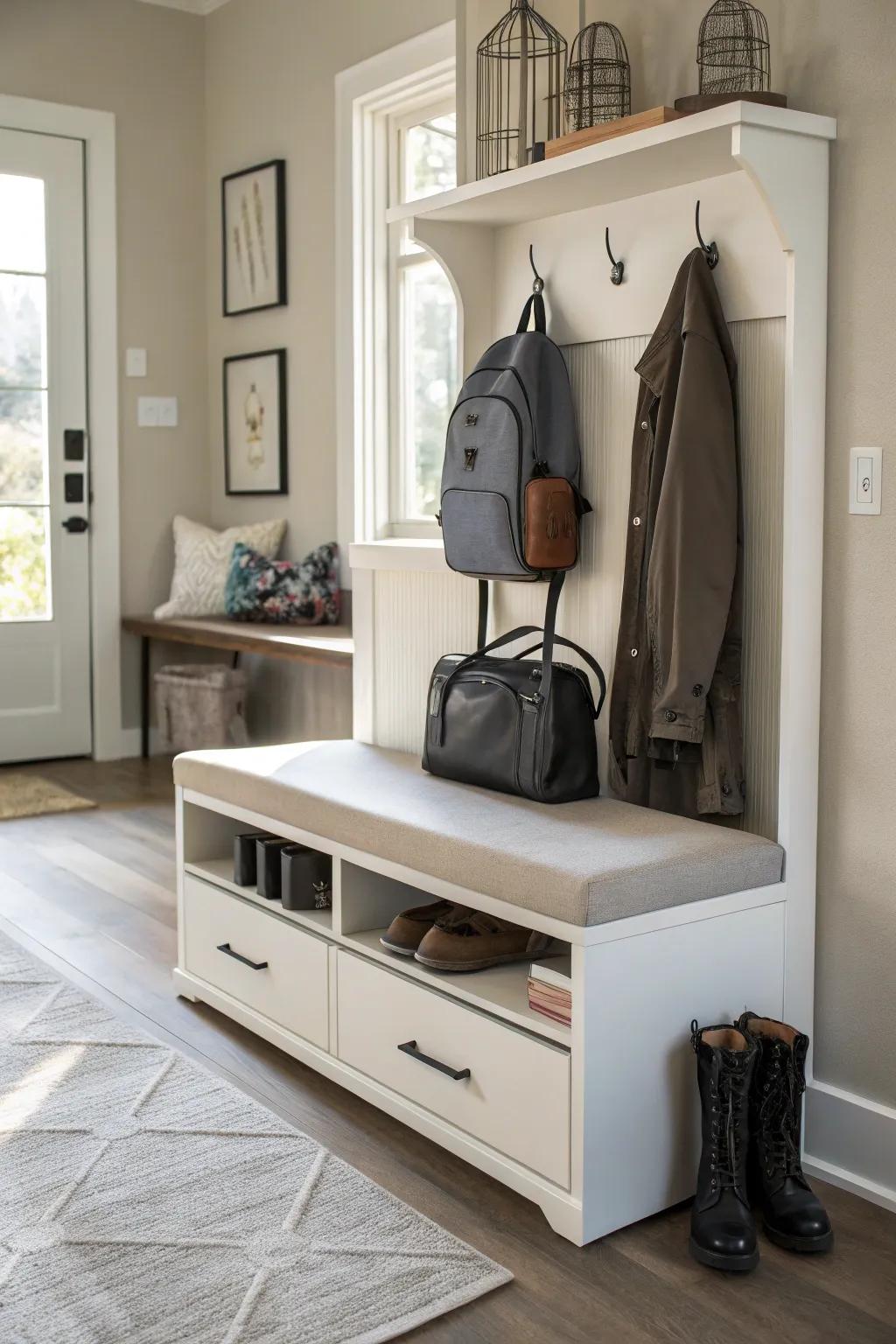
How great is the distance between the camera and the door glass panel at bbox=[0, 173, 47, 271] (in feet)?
16.0

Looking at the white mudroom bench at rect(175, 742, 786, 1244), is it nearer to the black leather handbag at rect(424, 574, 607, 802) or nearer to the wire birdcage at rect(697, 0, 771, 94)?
the black leather handbag at rect(424, 574, 607, 802)

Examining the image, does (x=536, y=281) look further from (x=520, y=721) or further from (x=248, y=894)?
(x=248, y=894)

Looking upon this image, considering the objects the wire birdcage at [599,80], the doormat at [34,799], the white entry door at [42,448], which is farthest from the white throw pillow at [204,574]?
the wire birdcage at [599,80]

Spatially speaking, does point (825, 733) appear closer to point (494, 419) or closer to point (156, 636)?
point (494, 419)

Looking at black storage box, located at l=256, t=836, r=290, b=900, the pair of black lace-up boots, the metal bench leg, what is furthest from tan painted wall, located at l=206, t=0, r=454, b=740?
the pair of black lace-up boots

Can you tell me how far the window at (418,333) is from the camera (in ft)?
13.6

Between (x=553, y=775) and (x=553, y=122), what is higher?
(x=553, y=122)

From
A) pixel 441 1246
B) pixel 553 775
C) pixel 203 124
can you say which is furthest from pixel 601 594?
pixel 203 124

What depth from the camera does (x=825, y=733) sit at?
78.3 inches

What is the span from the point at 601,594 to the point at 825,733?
498mm

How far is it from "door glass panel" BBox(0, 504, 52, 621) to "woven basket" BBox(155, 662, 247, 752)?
0.60 m

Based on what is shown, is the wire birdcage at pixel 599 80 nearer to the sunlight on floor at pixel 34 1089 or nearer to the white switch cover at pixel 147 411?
the sunlight on floor at pixel 34 1089

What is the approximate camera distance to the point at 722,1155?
1.80m

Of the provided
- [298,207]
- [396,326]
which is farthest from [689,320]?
[298,207]
